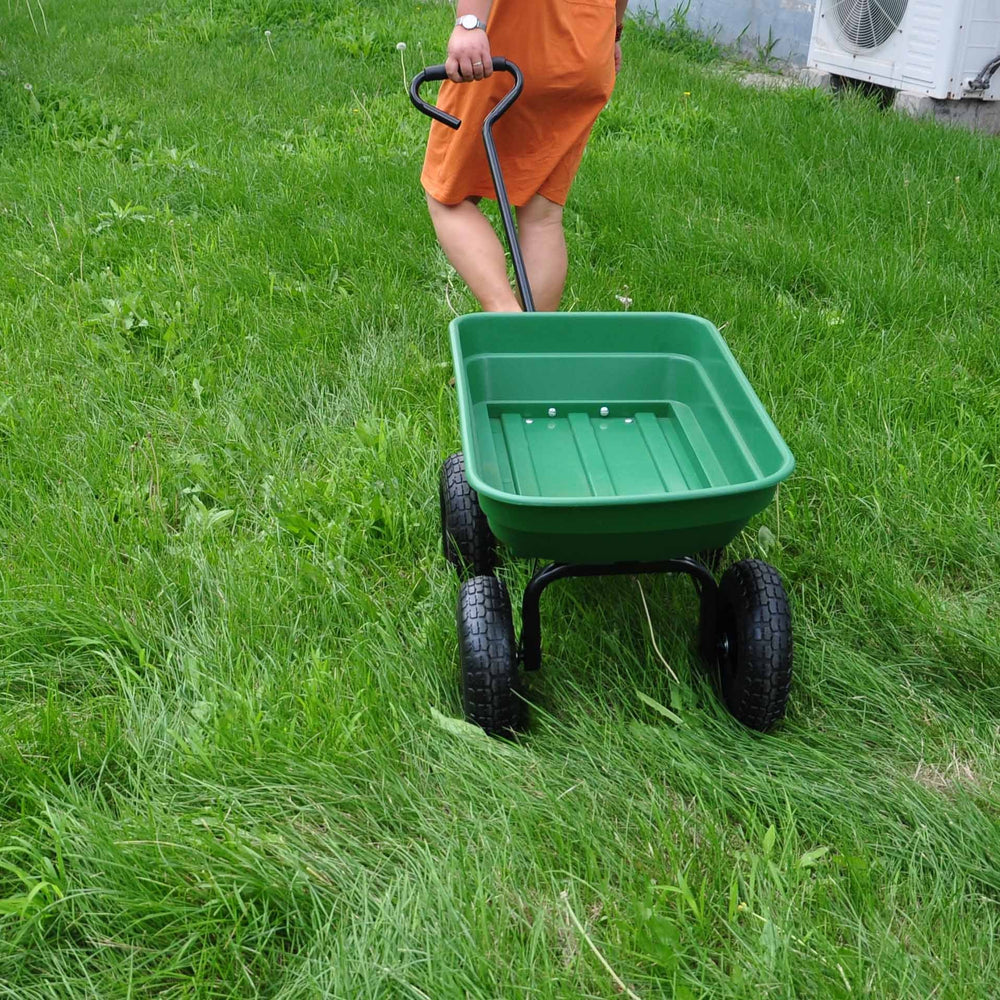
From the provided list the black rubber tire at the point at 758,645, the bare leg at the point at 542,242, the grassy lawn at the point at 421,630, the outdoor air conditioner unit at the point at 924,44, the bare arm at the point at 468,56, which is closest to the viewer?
the grassy lawn at the point at 421,630

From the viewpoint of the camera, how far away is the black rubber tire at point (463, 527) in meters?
2.36

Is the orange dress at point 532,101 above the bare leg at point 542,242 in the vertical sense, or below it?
above

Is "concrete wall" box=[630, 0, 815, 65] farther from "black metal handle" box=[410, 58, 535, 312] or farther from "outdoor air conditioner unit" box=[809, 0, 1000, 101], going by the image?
"black metal handle" box=[410, 58, 535, 312]

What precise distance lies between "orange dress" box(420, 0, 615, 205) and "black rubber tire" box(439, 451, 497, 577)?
0.79 m

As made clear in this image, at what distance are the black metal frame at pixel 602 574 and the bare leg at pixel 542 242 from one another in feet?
3.81

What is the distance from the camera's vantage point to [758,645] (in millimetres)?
1922

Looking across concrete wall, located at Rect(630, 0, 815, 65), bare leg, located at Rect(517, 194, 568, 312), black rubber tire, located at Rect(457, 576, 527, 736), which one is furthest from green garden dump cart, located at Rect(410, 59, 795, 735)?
concrete wall, located at Rect(630, 0, 815, 65)

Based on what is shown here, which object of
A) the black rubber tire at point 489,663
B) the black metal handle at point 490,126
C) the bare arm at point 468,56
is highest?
the bare arm at point 468,56

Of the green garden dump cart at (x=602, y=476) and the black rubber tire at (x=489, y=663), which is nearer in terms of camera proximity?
the green garden dump cart at (x=602, y=476)

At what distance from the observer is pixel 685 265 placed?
12.4 feet

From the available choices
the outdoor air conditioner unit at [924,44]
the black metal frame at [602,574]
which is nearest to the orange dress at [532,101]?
the black metal frame at [602,574]

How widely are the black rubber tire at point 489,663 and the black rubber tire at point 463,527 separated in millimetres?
358

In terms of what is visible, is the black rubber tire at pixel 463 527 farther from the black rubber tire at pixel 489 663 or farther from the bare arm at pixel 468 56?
the bare arm at pixel 468 56

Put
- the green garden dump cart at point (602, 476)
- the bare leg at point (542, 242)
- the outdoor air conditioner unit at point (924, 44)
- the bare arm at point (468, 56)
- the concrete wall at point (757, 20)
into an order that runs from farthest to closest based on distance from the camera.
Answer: the concrete wall at point (757, 20) < the outdoor air conditioner unit at point (924, 44) < the bare leg at point (542, 242) < the bare arm at point (468, 56) < the green garden dump cart at point (602, 476)
